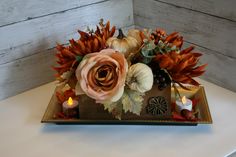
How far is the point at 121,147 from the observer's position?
2.85 feet

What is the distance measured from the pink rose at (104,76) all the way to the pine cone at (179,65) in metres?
0.10

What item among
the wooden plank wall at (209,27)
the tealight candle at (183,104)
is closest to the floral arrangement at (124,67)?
the tealight candle at (183,104)

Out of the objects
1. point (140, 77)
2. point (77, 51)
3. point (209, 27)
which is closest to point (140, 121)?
point (140, 77)

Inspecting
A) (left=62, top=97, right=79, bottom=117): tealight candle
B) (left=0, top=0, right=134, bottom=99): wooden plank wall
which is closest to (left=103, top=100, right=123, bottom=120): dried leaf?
(left=62, top=97, right=79, bottom=117): tealight candle

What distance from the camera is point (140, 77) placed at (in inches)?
32.6

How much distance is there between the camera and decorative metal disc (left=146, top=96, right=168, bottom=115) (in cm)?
90

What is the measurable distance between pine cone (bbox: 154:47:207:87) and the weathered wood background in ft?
0.87

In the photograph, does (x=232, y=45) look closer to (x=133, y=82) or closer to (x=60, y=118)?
(x=133, y=82)

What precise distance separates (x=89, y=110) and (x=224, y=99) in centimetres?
45

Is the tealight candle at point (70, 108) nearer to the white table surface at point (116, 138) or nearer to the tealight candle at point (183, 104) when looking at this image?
the white table surface at point (116, 138)

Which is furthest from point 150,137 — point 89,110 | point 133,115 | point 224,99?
point 224,99

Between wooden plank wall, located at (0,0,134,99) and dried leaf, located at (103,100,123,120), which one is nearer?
dried leaf, located at (103,100,123,120)

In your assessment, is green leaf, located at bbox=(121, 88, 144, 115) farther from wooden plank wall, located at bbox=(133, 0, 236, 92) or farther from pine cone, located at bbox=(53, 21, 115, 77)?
wooden plank wall, located at bbox=(133, 0, 236, 92)

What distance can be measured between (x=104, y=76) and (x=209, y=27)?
0.48 m
